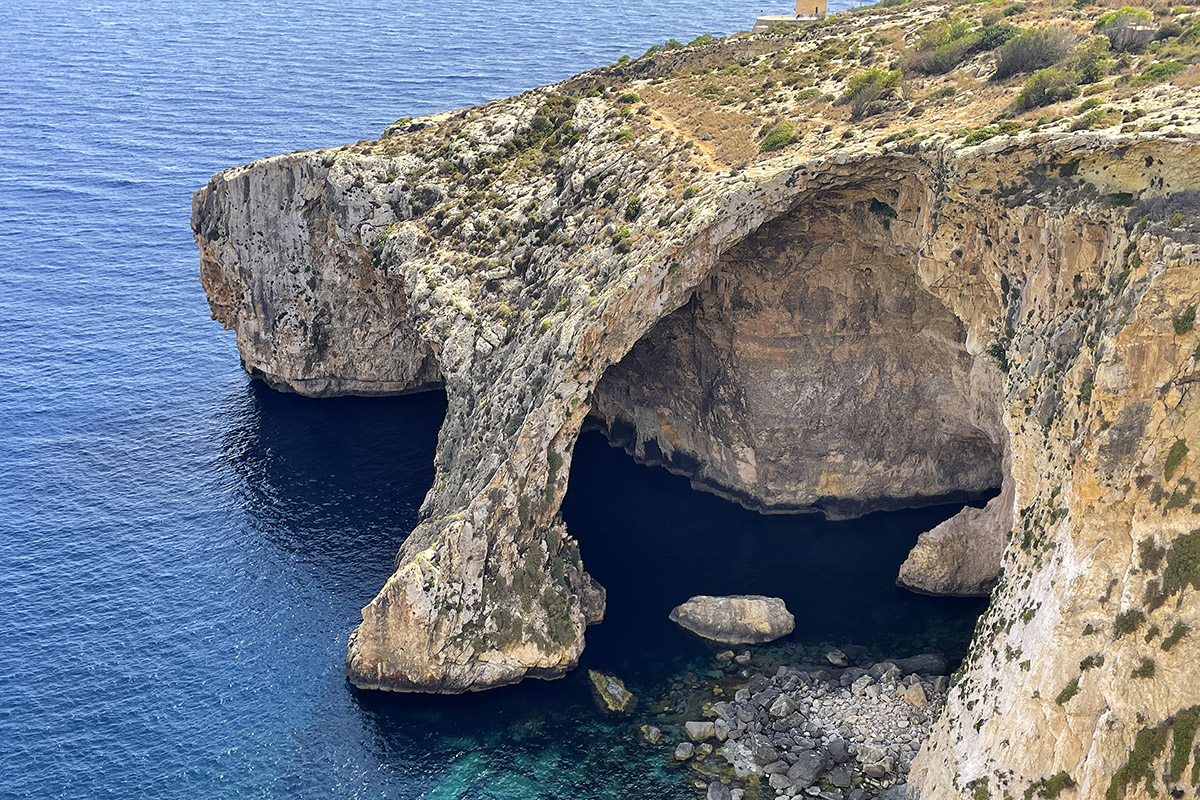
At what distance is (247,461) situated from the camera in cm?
8269

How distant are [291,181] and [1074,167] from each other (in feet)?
184

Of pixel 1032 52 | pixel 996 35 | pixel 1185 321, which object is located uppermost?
pixel 996 35

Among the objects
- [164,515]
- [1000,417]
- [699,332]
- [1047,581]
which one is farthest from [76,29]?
[1047,581]

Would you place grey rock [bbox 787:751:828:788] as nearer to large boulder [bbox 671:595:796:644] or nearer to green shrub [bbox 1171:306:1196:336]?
large boulder [bbox 671:595:796:644]

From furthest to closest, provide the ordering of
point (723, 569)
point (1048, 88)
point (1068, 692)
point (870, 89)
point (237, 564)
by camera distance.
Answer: point (237, 564) < point (723, 569) < point (870, 89) < point (1048, 88) < point (1068, 692)

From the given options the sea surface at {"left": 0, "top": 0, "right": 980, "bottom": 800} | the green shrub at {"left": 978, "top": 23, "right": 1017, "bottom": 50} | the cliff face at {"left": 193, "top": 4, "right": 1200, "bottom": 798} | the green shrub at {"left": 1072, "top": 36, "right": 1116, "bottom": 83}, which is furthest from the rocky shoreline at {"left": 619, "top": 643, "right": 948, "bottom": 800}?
the green shrub at {"left": 978, "top": 23, "right": 1017, "bottom": 50}

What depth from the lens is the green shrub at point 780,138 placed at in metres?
63.7

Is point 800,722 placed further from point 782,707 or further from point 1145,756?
point 1145,756

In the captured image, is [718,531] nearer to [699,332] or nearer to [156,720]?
[699,332]

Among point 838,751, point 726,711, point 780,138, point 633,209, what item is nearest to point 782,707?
point 726,711

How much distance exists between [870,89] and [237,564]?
46.4 meters

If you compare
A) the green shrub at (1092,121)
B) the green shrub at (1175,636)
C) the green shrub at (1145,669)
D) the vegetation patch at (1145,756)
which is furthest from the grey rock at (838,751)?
the green shrub at (1092,121)

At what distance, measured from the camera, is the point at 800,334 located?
71.0 meters

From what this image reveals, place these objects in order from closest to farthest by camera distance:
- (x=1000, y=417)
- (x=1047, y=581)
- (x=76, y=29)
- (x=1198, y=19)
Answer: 1. (x=1047, y=581)
2. (x=1198, y=19)
3. (x=1000, y=417)
4. (x=76, y=29)
